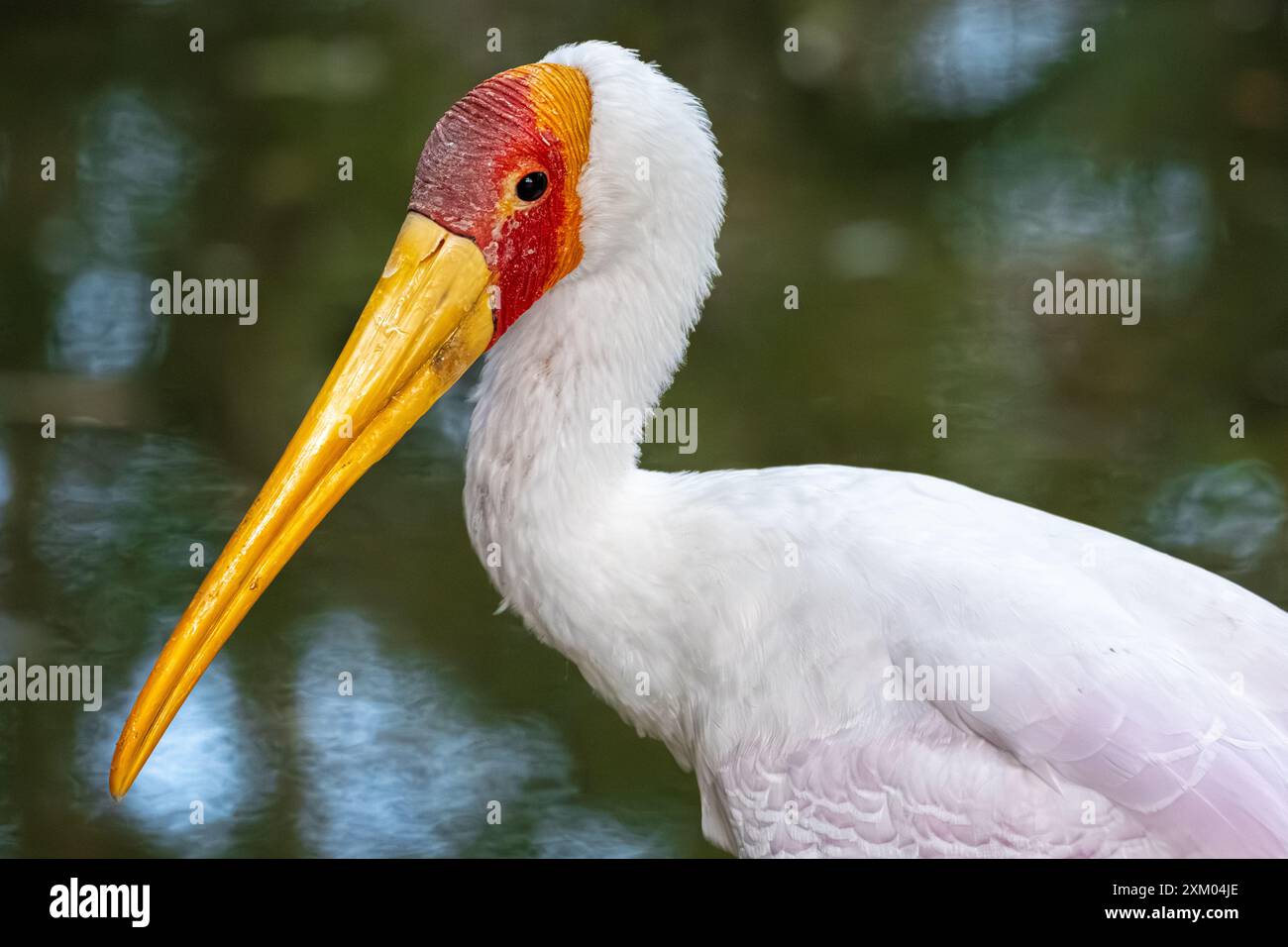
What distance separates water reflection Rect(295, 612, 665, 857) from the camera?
348 cm

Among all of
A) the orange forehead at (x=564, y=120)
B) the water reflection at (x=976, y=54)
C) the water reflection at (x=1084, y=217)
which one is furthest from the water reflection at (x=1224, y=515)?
the orange forehead at (x=564, y=120)

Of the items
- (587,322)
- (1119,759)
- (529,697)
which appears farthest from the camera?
(529,697)

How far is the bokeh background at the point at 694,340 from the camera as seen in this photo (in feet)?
12.6

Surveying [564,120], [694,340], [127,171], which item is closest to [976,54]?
[694,340]

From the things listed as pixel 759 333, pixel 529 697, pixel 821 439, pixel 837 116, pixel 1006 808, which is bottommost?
pixel 529 697

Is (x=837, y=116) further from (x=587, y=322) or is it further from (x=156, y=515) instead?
(x=587, y=322)

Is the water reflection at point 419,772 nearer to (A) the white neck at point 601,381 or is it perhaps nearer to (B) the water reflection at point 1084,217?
(A) the white neck at point 601,381

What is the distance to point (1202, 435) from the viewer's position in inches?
165

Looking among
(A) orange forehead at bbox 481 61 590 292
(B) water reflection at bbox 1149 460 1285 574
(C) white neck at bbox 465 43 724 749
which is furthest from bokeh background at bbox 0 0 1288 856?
(A) orange forehead at bbox 481 61 590 292

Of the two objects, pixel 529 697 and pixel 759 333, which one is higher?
pixel 759 333

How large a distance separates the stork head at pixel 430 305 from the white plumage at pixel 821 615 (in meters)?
0.07

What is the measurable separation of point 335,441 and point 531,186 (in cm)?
40
